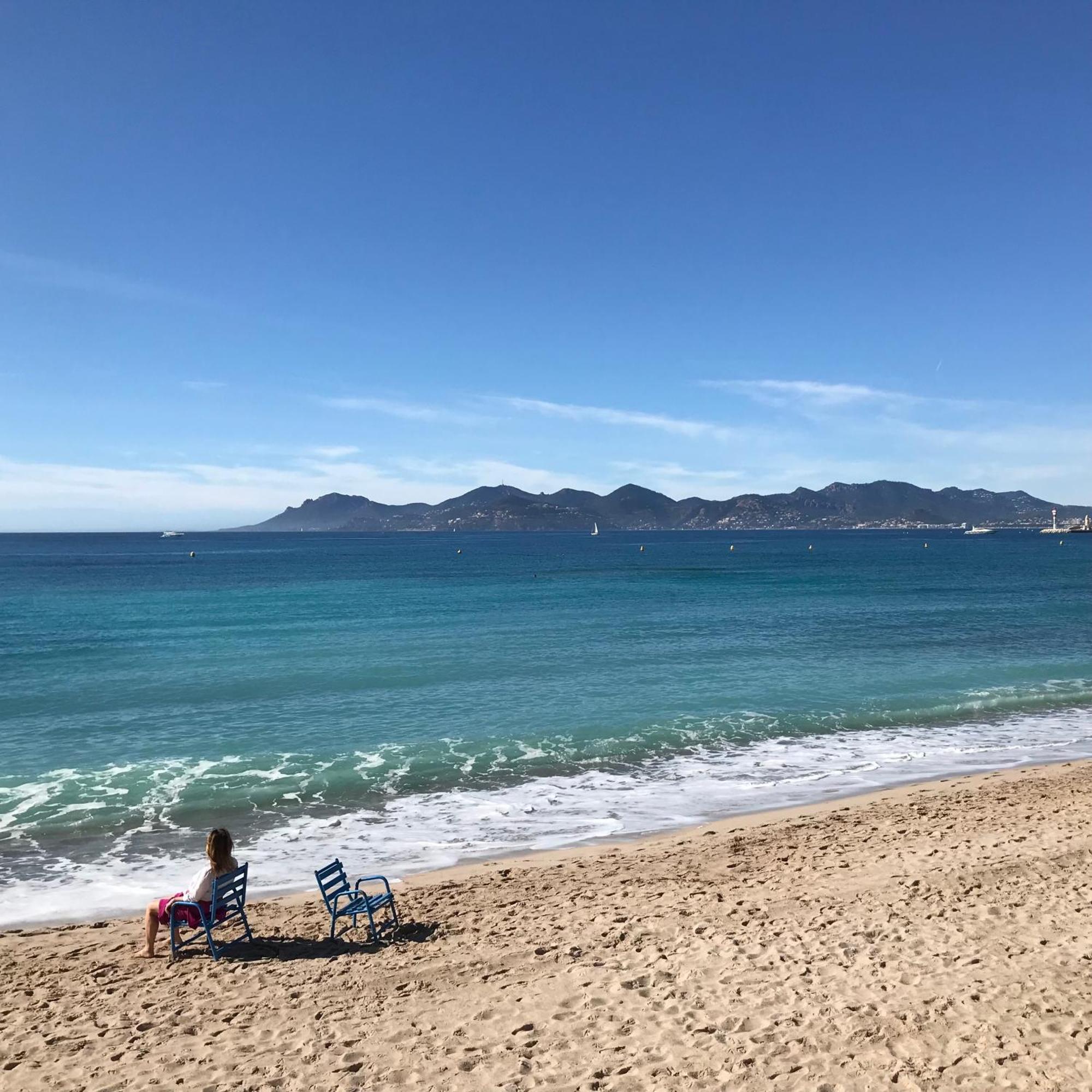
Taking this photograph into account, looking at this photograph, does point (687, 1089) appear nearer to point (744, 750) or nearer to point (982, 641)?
point (744, 750)

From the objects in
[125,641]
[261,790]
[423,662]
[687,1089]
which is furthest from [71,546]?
[687,1089]

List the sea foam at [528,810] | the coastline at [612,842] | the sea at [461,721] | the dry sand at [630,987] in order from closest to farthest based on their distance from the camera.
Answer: the dry sand at [630,987]
the coastline at [612,842]
the sea foam at [528,810]
the sea at [461,721]

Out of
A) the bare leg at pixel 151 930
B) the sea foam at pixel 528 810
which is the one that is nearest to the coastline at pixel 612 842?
the sea foam at pixel 528 810

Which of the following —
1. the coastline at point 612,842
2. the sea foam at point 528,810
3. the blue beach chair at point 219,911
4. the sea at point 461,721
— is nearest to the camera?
the blue beach chair at point 219,911

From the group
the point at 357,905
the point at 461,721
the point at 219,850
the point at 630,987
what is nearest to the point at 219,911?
the point at 219,850

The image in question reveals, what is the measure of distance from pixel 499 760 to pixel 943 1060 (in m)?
12.9

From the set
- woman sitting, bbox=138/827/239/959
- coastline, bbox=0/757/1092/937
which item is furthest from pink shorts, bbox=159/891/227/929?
coastline, bbox=0/757/1092/937

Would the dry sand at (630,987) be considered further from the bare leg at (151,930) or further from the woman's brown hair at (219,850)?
the woman's brown hair at (219,850)

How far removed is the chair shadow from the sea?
7.82ft

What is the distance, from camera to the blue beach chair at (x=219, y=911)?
9.12m

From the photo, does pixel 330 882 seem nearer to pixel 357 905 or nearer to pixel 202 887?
pixel 357 905

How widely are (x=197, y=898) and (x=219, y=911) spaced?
12.2 inches

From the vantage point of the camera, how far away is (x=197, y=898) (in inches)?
364

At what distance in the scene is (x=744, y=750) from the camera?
63.6 feet
